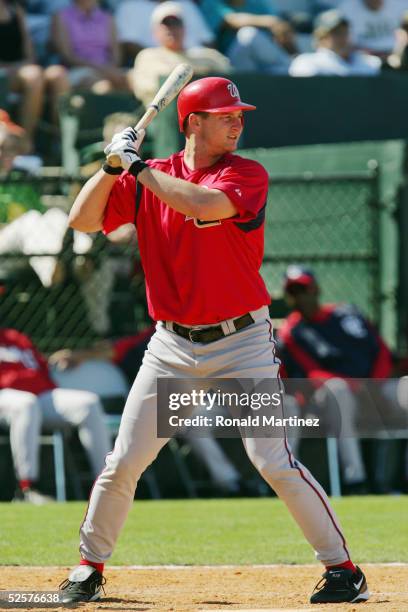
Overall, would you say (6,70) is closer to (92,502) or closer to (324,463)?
(324,463)

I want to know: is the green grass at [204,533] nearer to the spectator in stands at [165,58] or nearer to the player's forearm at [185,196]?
the player's forearm at [185,196]

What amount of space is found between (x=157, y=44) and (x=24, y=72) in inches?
67.0

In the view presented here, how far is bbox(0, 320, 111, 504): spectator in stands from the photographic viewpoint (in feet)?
27.8

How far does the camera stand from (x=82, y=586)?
15.5 ft

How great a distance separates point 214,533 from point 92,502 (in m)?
2.29

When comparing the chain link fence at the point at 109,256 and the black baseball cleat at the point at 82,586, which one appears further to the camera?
the chain link fence at the point at 109,256

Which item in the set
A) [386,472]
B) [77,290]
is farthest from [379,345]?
[77,290]

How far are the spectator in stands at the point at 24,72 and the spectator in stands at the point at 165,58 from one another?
85 cm

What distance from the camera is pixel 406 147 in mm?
10383

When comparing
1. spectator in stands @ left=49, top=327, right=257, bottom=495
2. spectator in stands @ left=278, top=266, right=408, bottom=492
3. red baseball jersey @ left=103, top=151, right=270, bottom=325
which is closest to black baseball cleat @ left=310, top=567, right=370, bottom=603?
red baseball jersey @ left=103, top=151, right=270, bottom=325

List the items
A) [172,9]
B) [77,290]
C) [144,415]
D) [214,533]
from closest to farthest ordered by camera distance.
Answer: [144,415] → [214,533] → [77,290] → [172,9]

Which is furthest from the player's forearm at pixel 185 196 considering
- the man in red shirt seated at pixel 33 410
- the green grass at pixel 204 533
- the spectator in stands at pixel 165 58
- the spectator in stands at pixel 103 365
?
the spectator in stands at pixel 165 58

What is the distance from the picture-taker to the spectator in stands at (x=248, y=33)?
41.3 feet

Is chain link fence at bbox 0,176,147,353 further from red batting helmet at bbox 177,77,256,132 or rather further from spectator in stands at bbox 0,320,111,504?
red batting helmet at bbox 177,77,256,132
